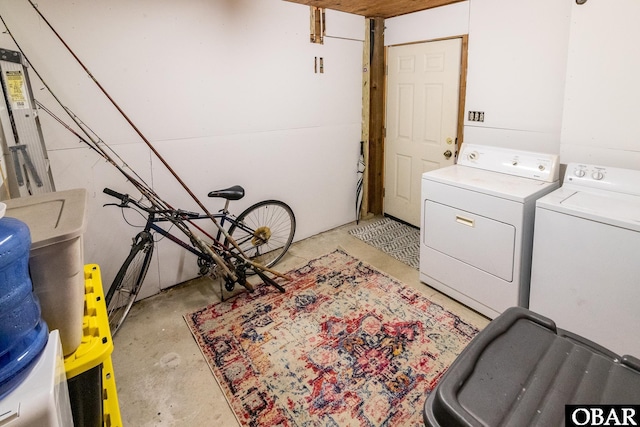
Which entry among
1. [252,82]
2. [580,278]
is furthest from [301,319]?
[252,82]

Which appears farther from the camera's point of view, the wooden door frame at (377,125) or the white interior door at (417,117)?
the wooden door frame at (377,125)

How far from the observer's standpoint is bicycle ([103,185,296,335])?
2.46m

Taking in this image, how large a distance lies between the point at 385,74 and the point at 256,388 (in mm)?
3451

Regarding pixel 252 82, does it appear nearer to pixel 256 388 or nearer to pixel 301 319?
pixel 301 319

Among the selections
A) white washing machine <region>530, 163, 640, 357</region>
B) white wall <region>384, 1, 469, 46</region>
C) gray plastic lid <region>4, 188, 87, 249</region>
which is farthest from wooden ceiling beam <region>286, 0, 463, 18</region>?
gray plastic lid <region>4, 188, 87, 249</region>

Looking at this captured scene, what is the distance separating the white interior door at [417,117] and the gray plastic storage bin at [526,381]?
281 cm

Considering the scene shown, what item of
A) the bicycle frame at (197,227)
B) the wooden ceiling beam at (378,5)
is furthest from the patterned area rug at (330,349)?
the wooden ceiling beam at (378,5)

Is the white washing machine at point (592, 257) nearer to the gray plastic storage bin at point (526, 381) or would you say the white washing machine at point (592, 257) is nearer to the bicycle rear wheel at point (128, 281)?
the gray plastic storage bin at point (526, 381)

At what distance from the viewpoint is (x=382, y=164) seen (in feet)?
14.3

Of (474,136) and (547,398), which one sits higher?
(474,136)

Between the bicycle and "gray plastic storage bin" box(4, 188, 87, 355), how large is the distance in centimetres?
132

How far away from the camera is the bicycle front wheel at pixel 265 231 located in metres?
3.17

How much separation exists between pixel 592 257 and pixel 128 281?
9.89 feet

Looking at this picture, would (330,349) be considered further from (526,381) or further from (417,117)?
(417,117)
